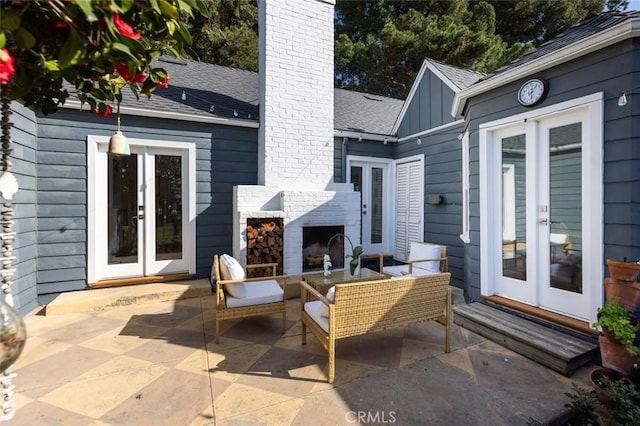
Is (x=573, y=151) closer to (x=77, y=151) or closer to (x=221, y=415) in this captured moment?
(x=221, y=415)

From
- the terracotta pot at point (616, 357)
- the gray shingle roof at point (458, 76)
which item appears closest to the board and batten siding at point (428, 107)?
the gray shingle roof at point (458, 76)

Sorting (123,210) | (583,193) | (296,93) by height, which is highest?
(296,93)

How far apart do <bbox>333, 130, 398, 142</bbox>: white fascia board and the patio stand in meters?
3.80

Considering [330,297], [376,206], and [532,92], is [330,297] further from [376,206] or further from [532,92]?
[376,206]

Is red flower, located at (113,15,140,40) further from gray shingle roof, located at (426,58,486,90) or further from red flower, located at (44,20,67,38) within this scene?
gray shingle roof, located at (426,58,486,90)

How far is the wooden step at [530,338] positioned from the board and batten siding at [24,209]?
5070 mm

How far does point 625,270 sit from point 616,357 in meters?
0.63

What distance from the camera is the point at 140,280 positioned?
4535 mm

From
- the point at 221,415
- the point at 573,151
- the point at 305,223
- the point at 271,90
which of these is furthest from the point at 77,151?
the point at 573,151

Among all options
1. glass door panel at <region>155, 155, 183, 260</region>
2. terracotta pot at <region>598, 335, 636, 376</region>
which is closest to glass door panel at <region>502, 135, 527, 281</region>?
terracotta pot at <region>598, 335, 636, 376</region>

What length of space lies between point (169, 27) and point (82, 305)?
4.18m

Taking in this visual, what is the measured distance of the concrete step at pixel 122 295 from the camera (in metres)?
3.79

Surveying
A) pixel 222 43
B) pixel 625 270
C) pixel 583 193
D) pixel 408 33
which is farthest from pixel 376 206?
pixel 222 43

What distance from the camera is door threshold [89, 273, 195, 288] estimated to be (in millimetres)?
4348
